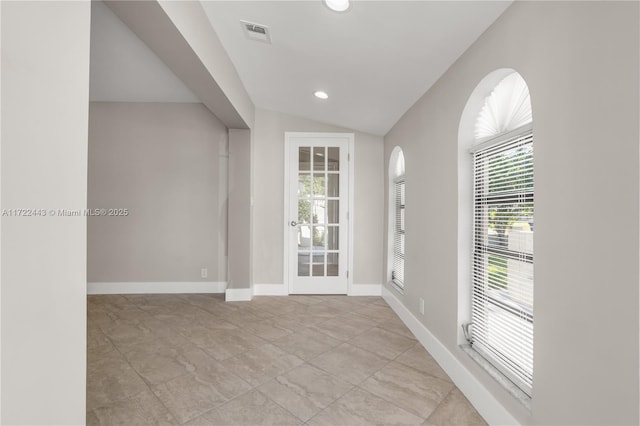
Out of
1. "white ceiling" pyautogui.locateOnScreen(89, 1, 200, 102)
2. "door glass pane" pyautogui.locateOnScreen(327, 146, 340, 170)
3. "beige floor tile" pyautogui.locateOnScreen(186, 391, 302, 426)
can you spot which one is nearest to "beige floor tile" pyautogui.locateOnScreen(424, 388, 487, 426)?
"beige floor tile" pyautogui.locateOnScreen(186, 391, 302, 426)

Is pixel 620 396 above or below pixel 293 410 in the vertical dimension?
above

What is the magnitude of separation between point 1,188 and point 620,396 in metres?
1.76

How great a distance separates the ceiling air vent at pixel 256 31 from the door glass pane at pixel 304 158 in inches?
70.9

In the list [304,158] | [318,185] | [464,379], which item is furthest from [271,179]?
[464,379]

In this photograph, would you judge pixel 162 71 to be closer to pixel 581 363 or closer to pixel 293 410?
pixel 293 410

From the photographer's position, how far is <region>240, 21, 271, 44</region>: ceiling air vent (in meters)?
2.11

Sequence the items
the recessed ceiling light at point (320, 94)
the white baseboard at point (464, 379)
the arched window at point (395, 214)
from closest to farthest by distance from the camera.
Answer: the white baseboard at point (464, 379)
the recessed ceiling light at point (320, 94)
the arched window at point (395, 214)

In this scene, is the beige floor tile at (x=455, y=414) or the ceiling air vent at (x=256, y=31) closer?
the beige floor tile at (x=455, y=414)

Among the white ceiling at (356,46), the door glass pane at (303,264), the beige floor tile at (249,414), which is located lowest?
the beige floor tile at (249,414)

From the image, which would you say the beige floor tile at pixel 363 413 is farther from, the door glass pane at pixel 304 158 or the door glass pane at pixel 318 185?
the door glass pane at pixel 304 158

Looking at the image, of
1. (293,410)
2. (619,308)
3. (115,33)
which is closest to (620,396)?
(619,308)

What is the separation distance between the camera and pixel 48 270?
79 cm

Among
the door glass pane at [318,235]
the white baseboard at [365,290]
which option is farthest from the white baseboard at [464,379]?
the door glass pane at [318,235]

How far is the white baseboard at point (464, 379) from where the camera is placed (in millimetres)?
1515
